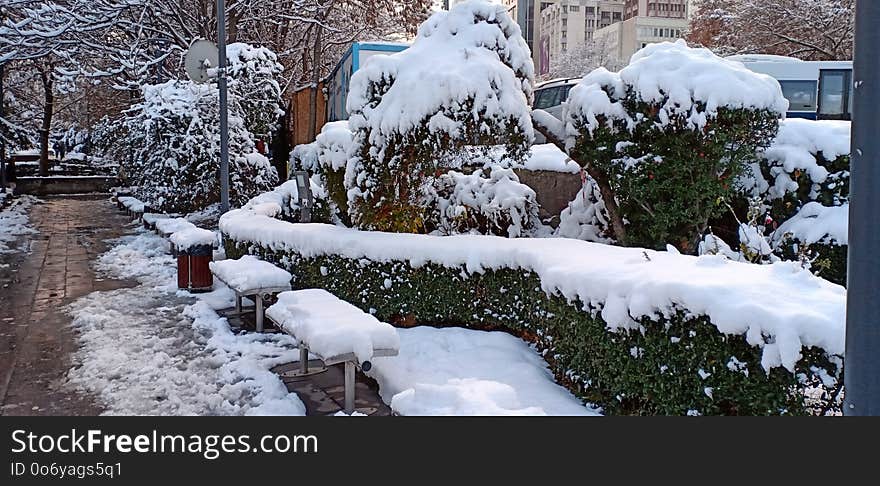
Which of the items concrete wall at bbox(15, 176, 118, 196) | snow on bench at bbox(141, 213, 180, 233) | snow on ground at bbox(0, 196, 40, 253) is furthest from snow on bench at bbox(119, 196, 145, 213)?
concrete wall at bbox(15, 176, 118, 196)

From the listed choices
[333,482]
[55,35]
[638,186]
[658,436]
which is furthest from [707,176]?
[55,35]

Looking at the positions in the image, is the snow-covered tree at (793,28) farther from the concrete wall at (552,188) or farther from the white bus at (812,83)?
the concrete wall at (552,188)

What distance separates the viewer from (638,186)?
24.7ft

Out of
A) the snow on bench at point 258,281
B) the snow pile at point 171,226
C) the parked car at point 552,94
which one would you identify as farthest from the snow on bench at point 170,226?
the parked car at point 552,94

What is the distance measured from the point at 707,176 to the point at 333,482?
542cm

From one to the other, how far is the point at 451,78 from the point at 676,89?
85.6 inches

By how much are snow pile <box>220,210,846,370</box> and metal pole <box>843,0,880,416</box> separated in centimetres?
169

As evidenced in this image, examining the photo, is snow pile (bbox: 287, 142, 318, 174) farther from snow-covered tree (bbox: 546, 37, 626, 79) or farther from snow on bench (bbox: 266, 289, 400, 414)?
snow-covered tree (bbox: 546, 37, 626, 79)

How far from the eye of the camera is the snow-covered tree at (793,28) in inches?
1039

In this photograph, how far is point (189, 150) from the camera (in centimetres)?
1805

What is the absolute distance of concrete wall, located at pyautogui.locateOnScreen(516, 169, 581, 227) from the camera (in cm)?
1061

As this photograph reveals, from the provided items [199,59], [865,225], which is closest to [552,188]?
[199,59]

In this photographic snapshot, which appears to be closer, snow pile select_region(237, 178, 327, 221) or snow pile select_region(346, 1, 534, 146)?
snow pile select_region(346, 1, 534, 146)

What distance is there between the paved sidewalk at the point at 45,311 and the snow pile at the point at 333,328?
1.56m
